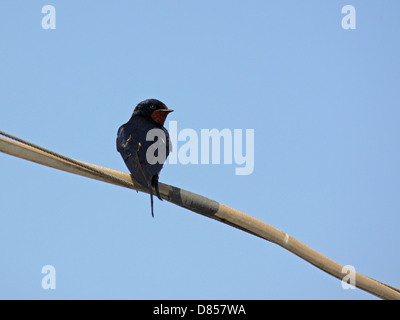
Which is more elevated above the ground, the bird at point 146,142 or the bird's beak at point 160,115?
the bird's beak at point 160,115

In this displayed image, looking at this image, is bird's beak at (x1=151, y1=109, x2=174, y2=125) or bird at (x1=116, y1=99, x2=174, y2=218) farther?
bird's beak at (x1=151, y1=109, x2=174, y2=125)

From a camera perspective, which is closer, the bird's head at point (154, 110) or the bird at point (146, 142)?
the bird at point (146, 142)

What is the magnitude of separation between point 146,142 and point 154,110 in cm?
94

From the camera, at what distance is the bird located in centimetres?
574

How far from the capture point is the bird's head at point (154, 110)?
7.21 m

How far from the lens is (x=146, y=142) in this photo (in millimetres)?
6395

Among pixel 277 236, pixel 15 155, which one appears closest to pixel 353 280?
pixel 277 236

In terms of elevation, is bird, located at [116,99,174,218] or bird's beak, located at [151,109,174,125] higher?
bird's beak, located at [151,109,174,125]

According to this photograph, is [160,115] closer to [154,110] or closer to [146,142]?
[154,110]

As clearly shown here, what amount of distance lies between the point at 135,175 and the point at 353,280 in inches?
91.4

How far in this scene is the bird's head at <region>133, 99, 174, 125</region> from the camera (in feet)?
23.7

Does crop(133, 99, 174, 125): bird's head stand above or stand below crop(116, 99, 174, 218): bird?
above

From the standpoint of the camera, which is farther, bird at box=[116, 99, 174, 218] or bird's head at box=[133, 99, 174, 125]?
bird's head at box=[133, 99, 174, 125]

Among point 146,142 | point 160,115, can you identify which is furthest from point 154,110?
point 146,142
